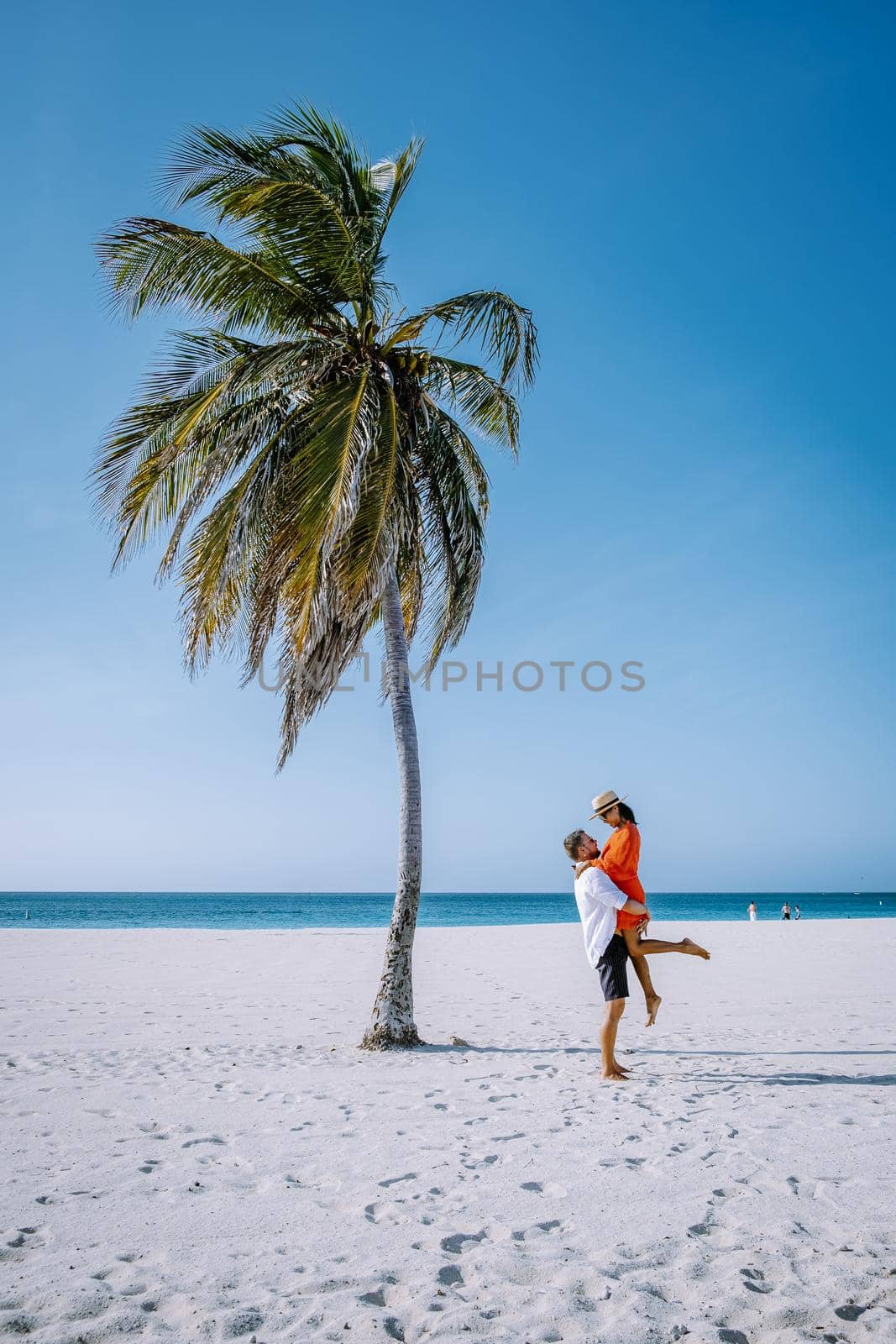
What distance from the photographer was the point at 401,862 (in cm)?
787

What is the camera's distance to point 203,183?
821cm

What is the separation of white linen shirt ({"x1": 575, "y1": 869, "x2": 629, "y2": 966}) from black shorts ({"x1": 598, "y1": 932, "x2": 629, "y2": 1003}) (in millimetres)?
47

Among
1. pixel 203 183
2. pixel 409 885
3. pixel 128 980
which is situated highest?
pixel 203 183

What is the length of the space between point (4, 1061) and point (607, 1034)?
4.79 metres

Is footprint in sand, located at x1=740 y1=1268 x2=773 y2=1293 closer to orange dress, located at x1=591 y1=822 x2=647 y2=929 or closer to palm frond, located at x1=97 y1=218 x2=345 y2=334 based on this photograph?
orange dress, located at x1=591 y1=822 x2=647 y2=929

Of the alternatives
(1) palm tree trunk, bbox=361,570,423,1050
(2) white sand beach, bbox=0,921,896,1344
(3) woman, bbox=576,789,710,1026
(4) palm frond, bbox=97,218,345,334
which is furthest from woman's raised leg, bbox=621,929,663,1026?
(4) palm frond, bbox=97,218,345,334

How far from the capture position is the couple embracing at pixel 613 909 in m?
6.13

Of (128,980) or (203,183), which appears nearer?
(203,183)

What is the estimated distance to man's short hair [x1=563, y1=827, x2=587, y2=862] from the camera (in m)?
6.52

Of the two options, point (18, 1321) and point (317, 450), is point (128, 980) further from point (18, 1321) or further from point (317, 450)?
point (18, 1321)

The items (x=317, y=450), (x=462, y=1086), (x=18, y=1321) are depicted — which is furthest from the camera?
(x=317, y=450)

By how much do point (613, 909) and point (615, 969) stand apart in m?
0.41

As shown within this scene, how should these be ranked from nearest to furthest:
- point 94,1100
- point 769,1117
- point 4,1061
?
point 769,1117, point 94,1100, point 4,1061

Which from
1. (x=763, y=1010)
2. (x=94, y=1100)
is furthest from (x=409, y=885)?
(x=763, y=1010)
